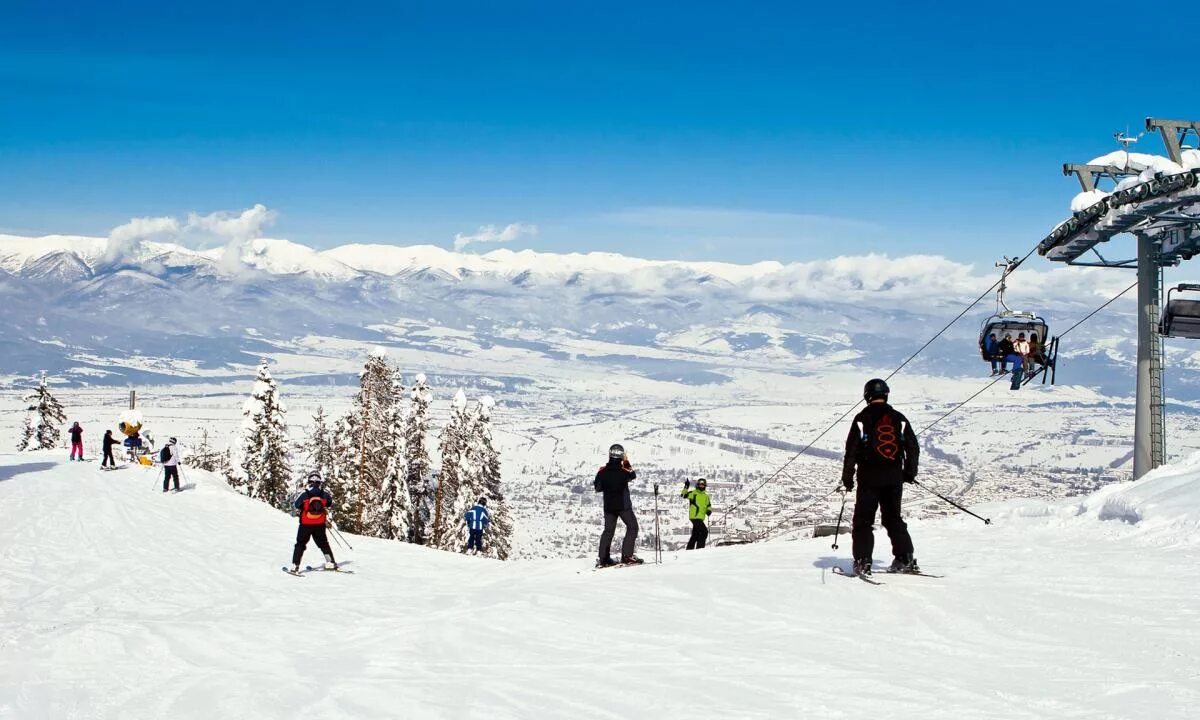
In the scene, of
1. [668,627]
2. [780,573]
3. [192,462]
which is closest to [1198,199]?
[780,573]

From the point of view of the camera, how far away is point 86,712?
20.0ft

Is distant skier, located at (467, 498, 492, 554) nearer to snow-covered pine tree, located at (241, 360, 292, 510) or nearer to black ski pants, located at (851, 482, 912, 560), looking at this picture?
black ski pants, located at (851, 482, 912, 560)

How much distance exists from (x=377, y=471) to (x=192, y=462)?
18748mm

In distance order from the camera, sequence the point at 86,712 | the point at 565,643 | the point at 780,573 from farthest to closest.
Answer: the point at 780,573, the point at 565,643, the point at 86,712

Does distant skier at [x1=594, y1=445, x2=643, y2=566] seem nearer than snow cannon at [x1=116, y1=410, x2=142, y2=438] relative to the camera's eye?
Yes

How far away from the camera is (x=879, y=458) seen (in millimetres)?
9797

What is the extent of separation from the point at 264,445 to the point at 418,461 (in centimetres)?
677

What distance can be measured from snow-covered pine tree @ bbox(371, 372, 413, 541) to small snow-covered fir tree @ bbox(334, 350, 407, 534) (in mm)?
134

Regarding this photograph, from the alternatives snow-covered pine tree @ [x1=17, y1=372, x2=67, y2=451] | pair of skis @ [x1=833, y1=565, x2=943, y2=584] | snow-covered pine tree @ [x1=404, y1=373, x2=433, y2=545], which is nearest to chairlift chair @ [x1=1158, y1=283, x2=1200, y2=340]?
pair of skis @ [x1=833, y1=565, x2=943, y2=584]

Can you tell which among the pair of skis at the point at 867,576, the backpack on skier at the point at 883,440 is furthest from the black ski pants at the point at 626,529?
the backpack on skier at the point at 883,440

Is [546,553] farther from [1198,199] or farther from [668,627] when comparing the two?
[668,627]

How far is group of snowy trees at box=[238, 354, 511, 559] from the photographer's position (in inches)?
1516

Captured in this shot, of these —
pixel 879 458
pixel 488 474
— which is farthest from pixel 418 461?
pixel 879 458

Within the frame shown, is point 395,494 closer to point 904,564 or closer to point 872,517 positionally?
point 904,564
